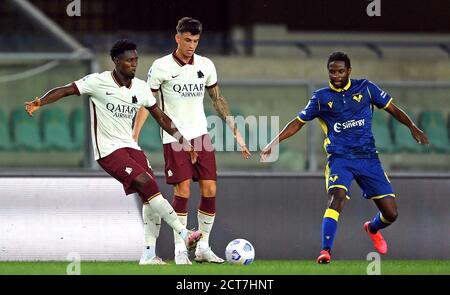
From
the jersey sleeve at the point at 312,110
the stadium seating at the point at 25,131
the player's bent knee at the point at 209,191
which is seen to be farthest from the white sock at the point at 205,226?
the stadium seating at the point at 25,131

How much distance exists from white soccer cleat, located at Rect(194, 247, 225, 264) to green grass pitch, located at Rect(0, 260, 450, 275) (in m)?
0.12

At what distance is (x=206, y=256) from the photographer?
42.9ft

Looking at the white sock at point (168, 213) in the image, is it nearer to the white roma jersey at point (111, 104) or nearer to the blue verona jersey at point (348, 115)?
the white roma jersey at point (111, 104)

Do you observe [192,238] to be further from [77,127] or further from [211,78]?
[77,127]

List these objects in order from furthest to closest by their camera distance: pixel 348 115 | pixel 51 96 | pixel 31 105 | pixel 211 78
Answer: pixel 211 78 < pixel 348 115 < pixel 51 96 < pixel 31 105

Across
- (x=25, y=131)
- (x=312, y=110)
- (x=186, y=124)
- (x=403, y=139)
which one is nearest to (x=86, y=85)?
(x=186, y=124)

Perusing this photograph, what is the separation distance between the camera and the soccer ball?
42.1 feet

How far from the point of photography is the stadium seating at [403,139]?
48.4 feet

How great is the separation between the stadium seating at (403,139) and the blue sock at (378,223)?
156 centimetres

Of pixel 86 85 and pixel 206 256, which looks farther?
pixel 206 256

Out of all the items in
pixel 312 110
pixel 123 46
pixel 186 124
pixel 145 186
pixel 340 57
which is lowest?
pixel 145 186

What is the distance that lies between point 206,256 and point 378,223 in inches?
63.8

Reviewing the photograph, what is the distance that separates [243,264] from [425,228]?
2255 millimetres

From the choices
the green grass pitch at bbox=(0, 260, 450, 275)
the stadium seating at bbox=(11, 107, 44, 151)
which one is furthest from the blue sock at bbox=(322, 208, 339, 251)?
the stadium seating at bbox=(11, 107, 44, 151)
